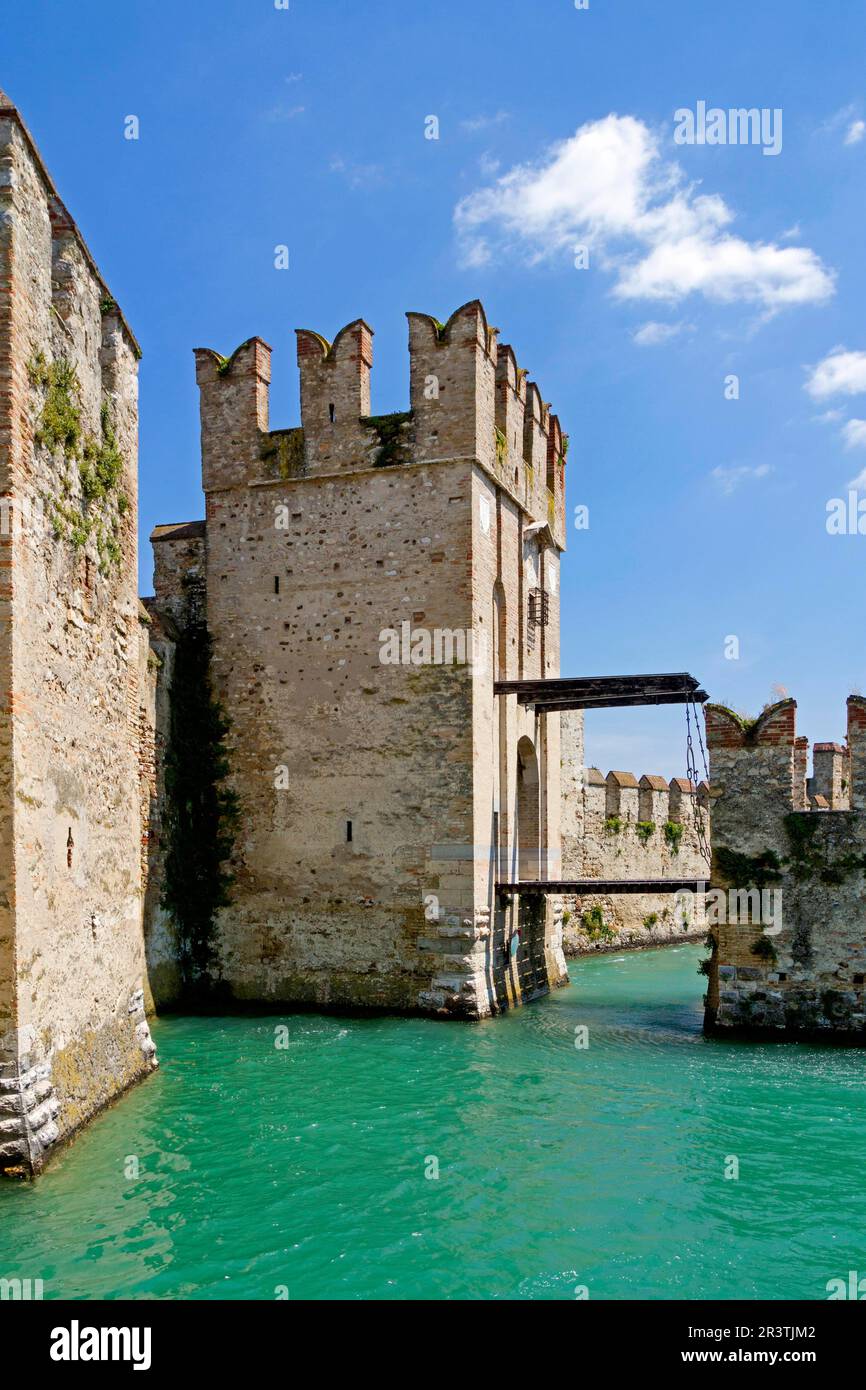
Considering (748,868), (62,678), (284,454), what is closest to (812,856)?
(748,868)

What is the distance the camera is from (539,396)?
18344 mm

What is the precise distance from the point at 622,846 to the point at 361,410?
1192cm

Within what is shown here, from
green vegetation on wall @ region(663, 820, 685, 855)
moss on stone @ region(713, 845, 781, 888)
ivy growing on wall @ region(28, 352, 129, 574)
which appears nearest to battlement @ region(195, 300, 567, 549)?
ivy growing on wall @ region(28, 352, 129, 574)

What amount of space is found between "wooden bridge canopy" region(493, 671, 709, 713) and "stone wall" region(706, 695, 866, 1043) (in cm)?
109

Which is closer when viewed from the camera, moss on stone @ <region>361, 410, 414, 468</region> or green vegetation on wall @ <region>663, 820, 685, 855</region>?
moss on stone @ <region>361, 410, 414, 468</region>

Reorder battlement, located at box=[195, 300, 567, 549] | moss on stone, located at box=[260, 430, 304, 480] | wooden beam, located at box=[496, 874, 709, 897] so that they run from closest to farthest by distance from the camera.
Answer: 1. wooden beam, located at box=[496, 874, 709, 897]
2. battlement, located at box=[195, 300, 567, 549]
3. moss on stone, located at box=[260, 430, 304, 480]

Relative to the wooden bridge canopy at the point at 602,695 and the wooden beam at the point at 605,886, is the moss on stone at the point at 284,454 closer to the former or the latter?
the wooden bridge canopy at the point at 602,695

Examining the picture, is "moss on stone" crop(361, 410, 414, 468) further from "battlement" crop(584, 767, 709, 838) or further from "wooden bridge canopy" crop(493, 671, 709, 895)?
"battlement" crop(584, 767, 709, 838)

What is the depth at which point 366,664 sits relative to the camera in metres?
15.1

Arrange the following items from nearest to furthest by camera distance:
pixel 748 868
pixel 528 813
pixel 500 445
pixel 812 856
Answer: pixel 812 856
pixel 748 868
pixel 500 445
pixel 528 813

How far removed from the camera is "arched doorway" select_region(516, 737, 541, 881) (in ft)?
56.6

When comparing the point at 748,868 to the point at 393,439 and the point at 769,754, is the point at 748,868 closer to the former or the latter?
the point at 769,754
